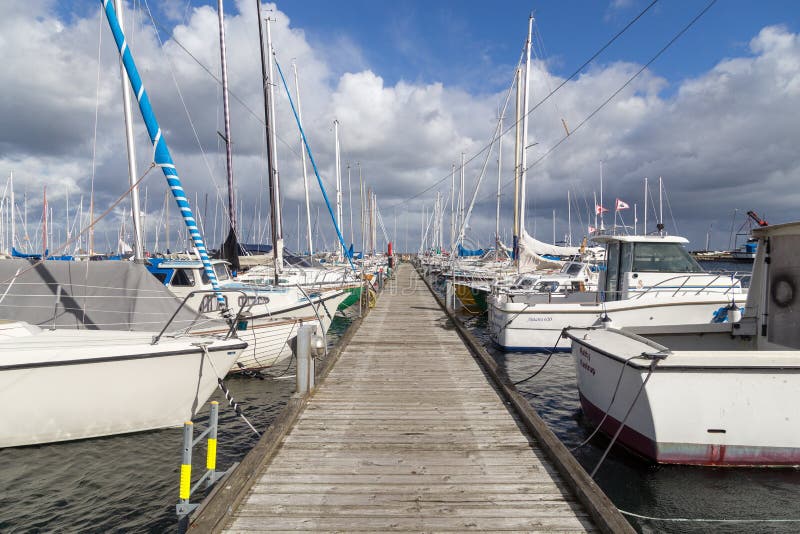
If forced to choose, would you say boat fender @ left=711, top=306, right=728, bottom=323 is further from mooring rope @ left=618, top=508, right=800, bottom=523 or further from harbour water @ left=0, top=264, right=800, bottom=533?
mooring rope @ left=618, top=508, right=800, bottom=523

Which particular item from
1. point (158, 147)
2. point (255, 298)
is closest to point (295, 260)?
point (255, 298)

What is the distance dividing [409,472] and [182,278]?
10.3 meters

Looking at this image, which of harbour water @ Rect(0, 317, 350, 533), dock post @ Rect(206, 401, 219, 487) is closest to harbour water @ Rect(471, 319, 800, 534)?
dock post @ Rect(206, 401, 219, 487)

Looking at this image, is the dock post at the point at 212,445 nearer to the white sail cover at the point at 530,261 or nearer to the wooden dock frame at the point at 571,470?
the wooden dock frame at the point at 571,470

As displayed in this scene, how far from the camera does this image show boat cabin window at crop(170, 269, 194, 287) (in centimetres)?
1264

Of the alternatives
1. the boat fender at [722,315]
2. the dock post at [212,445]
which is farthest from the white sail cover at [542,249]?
the dock post at [212,445]

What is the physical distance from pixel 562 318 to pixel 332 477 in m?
9.35


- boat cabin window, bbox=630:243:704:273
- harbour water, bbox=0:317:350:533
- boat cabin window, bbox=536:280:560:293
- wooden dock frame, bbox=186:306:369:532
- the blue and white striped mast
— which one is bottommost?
harbour water, bbox=0:317:350:533

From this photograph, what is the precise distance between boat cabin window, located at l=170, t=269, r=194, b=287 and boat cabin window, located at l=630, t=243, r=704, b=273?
1189cm

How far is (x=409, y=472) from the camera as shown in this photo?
450 cm

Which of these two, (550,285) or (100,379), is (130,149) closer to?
(100,379)

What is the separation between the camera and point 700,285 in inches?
477

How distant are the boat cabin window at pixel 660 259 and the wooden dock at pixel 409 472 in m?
7.17

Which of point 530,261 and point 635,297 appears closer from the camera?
point 635,297
